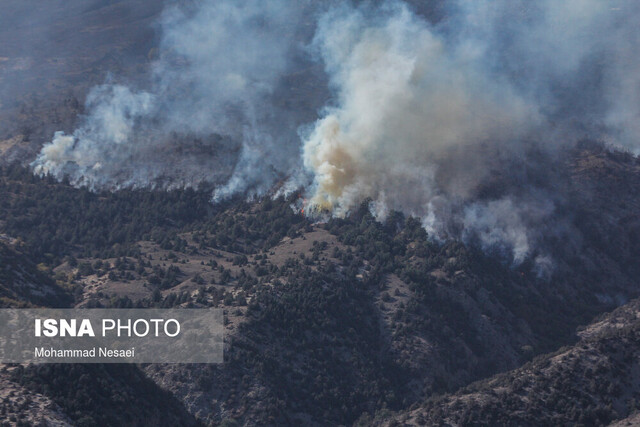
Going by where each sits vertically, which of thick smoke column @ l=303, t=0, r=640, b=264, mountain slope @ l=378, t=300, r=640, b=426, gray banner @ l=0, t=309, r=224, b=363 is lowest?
mountain slope @ l=378, t=300, r=640, b=426

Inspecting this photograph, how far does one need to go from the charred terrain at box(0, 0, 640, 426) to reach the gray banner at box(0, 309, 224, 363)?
279 centimetres

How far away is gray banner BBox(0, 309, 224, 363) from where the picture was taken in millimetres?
114600

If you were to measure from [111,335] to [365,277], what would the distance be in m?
42.9

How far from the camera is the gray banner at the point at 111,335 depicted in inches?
4512

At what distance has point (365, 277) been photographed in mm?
157625

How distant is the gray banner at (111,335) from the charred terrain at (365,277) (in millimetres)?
2794

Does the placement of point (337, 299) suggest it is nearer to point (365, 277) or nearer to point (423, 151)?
point (365, 277)

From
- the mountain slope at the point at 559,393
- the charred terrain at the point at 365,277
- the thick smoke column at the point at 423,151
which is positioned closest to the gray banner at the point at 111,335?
the charred terrain at the point at 365,277

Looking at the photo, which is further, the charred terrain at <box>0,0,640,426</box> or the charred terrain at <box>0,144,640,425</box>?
the charred terrain at <box>0,144,640,425</box>

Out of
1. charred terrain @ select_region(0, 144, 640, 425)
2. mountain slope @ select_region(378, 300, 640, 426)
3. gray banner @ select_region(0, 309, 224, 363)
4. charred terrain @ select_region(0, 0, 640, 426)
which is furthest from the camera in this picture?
charred terrain @ select_region(0, 144, 640, 425)

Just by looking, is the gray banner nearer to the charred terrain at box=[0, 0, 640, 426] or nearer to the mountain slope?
the charred terrain at box=[0, 0, 640, 426]

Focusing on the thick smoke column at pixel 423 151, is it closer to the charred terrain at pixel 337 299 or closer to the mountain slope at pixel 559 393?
the charred terrain at pixel 337 299

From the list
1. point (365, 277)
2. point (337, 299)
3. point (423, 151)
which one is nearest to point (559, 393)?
point (337, 299)

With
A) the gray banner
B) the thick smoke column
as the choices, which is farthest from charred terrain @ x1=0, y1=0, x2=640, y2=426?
the gray banner
